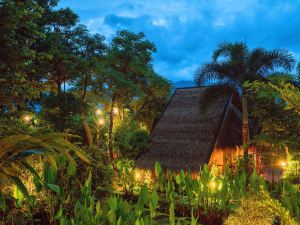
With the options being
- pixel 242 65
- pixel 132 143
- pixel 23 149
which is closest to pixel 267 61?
pixel 242 65

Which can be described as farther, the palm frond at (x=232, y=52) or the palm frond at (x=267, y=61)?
the palm frond at (x=232, y=52)

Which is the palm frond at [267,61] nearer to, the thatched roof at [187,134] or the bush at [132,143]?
the thatched roof at [187,134]

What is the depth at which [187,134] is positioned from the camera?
553 inches

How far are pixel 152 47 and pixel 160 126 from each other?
4.12 m

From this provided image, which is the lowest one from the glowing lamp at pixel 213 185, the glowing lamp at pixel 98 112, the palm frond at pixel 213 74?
the glowing lamp at pixel 213 185

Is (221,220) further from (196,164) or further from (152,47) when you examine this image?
(152,47)

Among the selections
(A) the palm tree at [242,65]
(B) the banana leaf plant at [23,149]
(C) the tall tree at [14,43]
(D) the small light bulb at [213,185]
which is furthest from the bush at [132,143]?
(B) the banana leaf plant at [23,149]

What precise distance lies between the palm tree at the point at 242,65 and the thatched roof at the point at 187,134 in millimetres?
600

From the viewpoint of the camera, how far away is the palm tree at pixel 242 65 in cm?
1296

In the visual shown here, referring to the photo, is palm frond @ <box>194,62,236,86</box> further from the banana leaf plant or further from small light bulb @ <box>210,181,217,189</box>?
the banana leaf plant

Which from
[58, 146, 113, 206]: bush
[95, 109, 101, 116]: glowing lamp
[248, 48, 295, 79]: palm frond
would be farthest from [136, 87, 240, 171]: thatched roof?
[58, 146, 113, 206]: bush

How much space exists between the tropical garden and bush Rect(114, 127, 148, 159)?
0.16ft

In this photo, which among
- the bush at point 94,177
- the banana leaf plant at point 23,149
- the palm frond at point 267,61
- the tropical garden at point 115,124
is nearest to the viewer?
the banana leaf plant at point 23,149

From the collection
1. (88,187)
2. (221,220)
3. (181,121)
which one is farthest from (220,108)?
(88,187)
